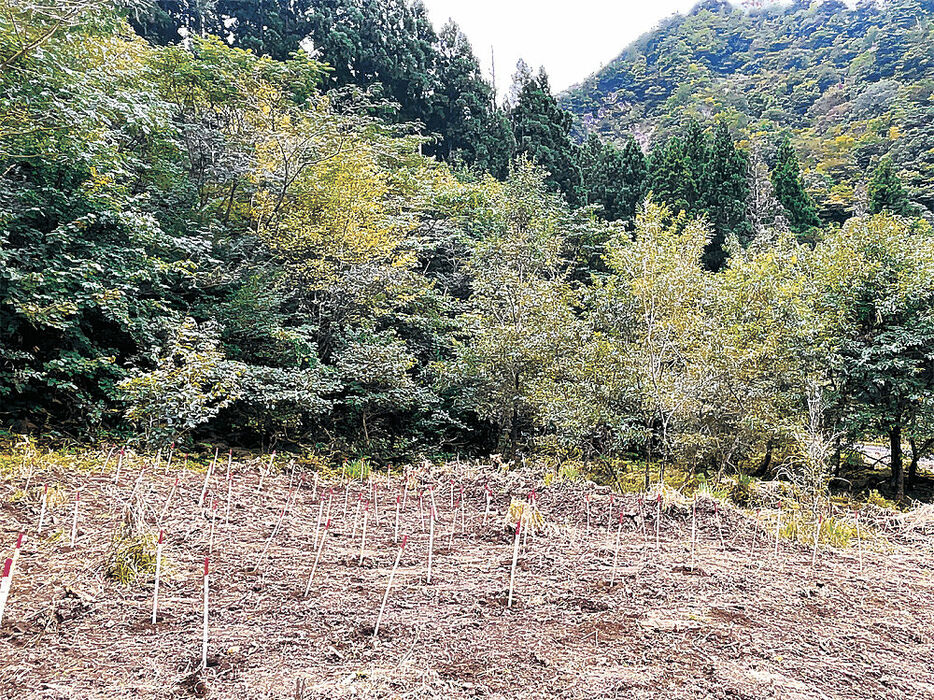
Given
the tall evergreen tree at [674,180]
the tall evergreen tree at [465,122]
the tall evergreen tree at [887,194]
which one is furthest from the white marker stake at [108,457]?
the tall evergreen tree at [887,194]

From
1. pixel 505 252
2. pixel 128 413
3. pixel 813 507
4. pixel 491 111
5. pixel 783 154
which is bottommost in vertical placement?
pixel 813 507

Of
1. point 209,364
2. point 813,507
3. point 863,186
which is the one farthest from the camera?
point 863,186

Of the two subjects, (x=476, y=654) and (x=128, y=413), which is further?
(x=128, y=413)

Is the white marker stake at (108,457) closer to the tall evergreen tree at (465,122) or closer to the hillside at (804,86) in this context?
the tall evergreen tree at (465,122)

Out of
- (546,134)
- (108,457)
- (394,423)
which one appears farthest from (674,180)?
(108,457)

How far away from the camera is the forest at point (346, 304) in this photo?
6480mm

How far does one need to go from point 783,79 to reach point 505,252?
4528 centimetres

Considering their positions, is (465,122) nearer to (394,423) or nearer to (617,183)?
(617,183)

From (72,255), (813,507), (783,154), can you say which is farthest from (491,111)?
(813,507)

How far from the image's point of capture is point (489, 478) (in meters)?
6.55

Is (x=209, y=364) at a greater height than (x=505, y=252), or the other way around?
(x=505, y=252)

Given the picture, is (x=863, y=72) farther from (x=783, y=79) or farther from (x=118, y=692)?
(x=118, y=692)

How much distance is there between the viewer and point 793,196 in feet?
66.8

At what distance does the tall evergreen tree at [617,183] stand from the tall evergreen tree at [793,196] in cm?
497
